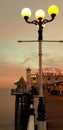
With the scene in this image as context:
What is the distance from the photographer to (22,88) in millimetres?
44375

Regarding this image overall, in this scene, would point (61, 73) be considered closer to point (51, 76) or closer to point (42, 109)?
point (51, 76)

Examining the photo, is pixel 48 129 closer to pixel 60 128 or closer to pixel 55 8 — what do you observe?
pixel 60 128

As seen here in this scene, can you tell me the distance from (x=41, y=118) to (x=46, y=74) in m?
74.4

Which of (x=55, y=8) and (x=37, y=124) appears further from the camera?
(x=55, y=8)

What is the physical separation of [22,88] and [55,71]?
147 ft

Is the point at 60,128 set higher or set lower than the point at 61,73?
lower

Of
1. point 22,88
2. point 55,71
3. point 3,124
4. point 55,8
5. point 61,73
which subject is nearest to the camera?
point 55,8

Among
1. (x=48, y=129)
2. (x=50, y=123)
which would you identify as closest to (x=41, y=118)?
(x=48, y=129)

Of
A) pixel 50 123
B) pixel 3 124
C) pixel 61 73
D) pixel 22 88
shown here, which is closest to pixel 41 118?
pixel 50 123

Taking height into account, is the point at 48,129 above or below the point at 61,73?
below

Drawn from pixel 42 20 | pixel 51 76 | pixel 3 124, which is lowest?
pixel 3 124

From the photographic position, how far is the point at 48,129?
1185cm

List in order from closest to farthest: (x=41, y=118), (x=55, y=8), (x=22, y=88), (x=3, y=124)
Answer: (x=41, y=118) < (x=55, y=8) < (x=22, y=88) < (x=3, y=124)

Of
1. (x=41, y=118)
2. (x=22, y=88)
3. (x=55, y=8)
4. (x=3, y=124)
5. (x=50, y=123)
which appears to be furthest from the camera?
(x=3, y=124)
